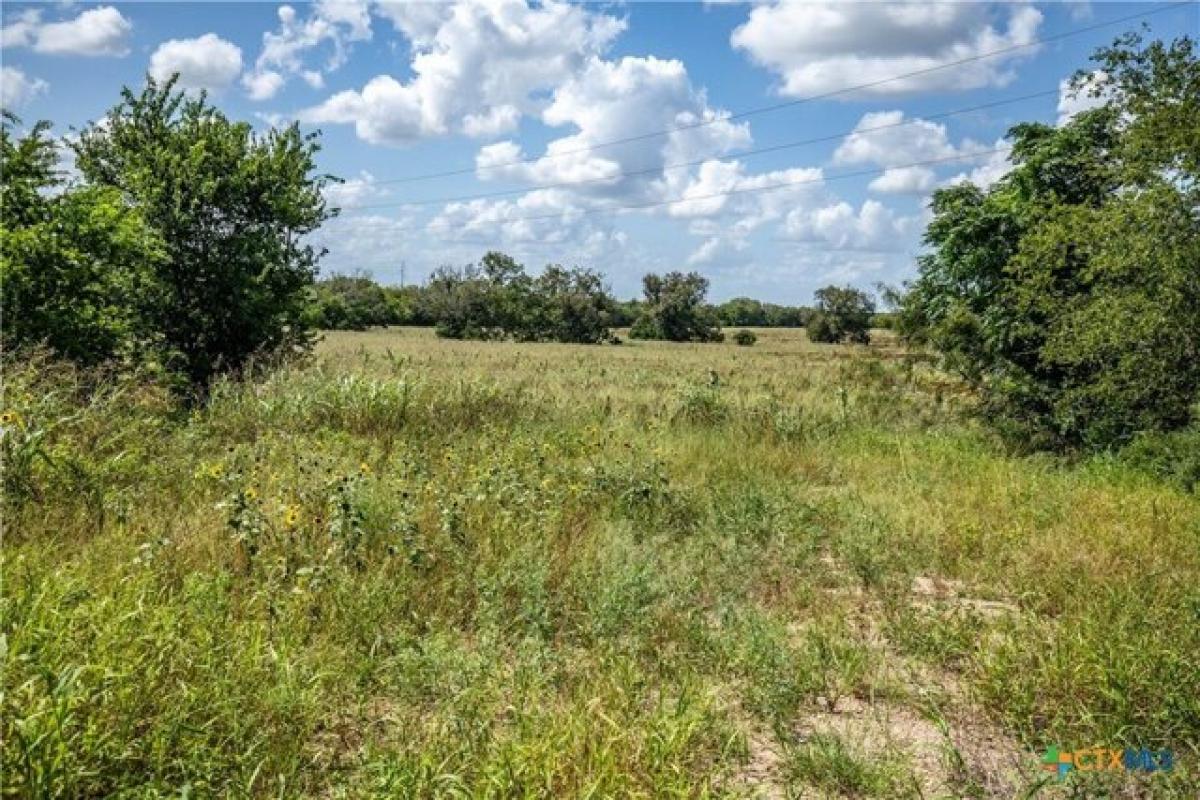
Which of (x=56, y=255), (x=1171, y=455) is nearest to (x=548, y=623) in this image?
(x=56, y=255)

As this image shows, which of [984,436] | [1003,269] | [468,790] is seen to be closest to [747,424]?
[984,436]

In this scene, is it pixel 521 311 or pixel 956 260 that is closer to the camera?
pixel 956 260

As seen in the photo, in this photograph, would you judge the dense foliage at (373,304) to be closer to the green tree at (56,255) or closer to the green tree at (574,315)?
the green tree at (574,315)

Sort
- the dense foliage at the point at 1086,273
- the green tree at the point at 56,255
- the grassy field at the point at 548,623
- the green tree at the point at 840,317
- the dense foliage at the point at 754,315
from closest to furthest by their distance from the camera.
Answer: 1. the grassy field at the point at 548,623
2. the green tree at the point at 56,255
3. the dense foliage at the point at 1086,273
4. the green tree at the point at 840,317
5. the dense foliage at the point at 754,315

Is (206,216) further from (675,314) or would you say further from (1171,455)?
(675,314)

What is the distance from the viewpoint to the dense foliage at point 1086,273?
9344 mm

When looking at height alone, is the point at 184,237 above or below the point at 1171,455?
above

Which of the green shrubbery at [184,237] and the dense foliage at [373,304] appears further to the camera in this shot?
the dense foliage at [373,304]

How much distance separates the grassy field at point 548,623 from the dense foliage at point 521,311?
51.4m

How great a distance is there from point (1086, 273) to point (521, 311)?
53788mm

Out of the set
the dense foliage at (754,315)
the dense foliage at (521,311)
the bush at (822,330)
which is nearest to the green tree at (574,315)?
the dense foliage at (521,311)

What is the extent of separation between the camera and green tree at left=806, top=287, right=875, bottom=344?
175 ft

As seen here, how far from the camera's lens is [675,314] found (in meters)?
67.8

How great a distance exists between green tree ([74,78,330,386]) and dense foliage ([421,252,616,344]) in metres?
45.6
